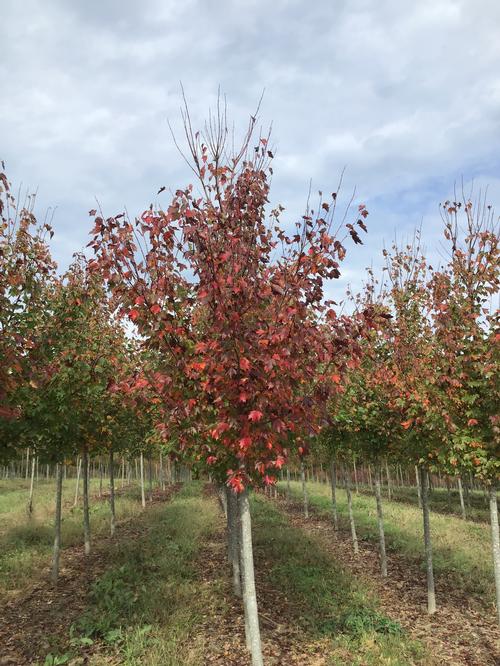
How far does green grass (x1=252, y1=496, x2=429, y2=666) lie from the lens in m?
7.12

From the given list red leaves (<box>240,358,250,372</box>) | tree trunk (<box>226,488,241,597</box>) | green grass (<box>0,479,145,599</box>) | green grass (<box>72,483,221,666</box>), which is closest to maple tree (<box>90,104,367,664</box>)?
red leaves (<box>240,358,250,372</box>)

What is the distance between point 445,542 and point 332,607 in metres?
9.44

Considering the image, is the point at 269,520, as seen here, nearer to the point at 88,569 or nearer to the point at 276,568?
the point at 276,568

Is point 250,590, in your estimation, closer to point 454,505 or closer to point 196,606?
point 196,606

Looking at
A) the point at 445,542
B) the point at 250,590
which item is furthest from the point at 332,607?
the point at 445,542

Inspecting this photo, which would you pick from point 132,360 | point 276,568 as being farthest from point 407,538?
point 132,360

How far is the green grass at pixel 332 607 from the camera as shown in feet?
23.4

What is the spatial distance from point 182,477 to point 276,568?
42.4 meters

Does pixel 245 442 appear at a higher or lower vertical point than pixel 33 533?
higher

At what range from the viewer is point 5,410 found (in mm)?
4348

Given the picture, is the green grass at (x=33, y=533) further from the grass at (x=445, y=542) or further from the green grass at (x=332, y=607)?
the grass at (x=445, y=542)

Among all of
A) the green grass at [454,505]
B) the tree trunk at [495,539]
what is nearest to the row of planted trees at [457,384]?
the tree trunk at [495,539]

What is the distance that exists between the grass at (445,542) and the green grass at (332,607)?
2.95m

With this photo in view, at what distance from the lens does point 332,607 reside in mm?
9062
